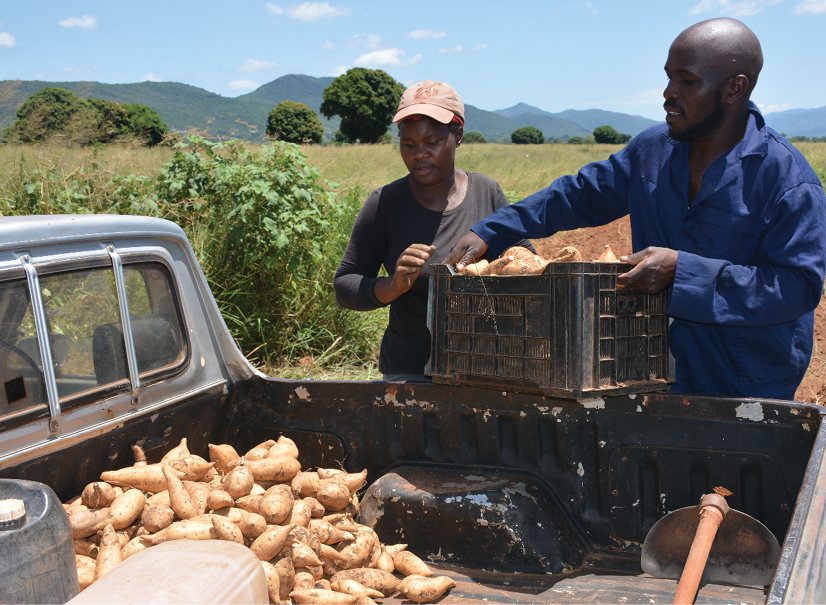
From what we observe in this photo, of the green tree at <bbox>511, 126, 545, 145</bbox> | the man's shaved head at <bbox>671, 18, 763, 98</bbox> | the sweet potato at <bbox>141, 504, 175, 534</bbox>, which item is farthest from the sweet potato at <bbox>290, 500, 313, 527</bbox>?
the green tree at <bbox>511, 126, 545, 145</bbox>

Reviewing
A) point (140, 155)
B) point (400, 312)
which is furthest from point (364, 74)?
point (400, 312)

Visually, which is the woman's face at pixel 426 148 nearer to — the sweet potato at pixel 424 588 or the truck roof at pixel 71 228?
the truck roof at pixel 71 228

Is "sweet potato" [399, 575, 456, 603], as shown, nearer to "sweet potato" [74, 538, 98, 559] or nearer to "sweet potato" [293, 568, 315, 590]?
"sweet potato" [293, 568, 315, 590]

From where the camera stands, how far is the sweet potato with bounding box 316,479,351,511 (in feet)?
7.11

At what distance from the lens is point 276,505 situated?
1968mm

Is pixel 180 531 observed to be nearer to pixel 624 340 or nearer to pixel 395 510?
pixel 395 510

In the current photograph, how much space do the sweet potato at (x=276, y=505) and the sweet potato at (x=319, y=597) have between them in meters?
0.23

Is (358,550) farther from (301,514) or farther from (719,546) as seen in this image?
(719,546)

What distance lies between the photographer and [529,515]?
2.06 meters

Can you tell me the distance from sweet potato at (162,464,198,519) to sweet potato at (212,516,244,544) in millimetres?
122

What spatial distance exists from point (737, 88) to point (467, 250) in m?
1.04

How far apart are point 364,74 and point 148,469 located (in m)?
55.9

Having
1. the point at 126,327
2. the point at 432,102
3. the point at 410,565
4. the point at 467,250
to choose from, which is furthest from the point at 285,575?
the point at 432,102

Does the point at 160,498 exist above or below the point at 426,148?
below
